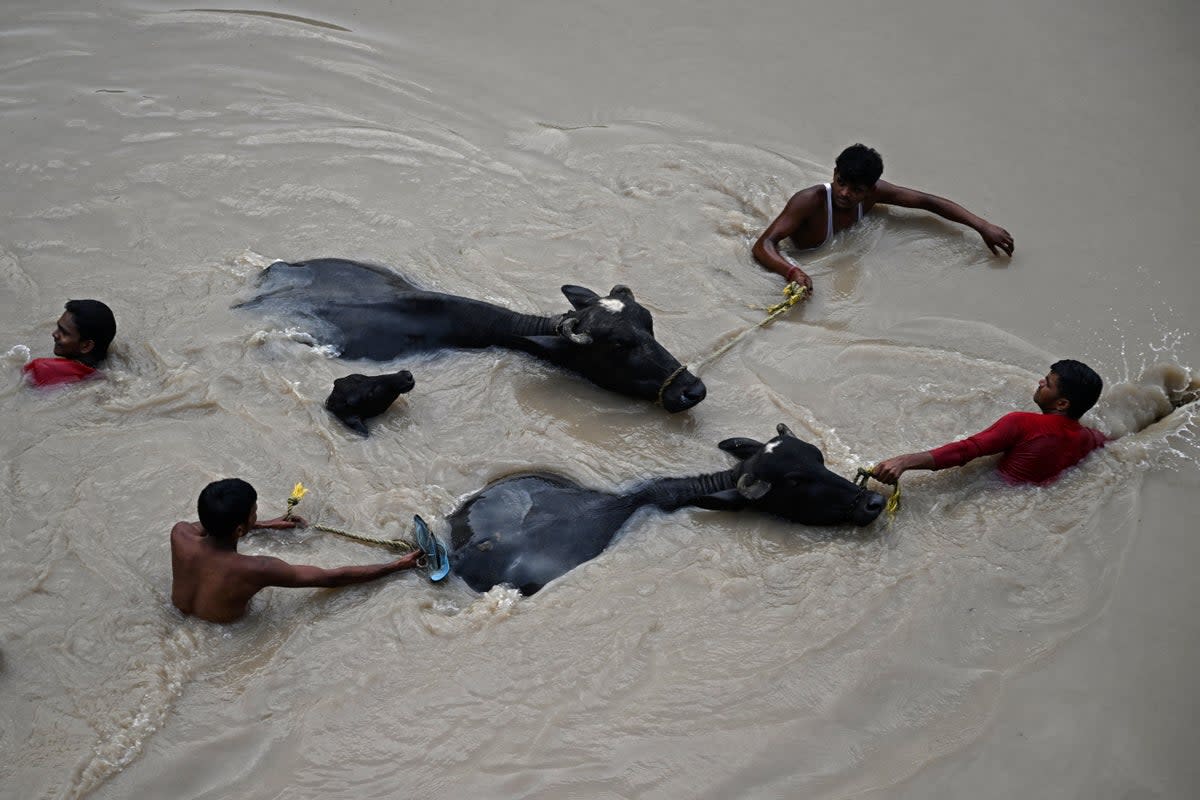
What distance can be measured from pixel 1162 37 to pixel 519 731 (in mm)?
7669

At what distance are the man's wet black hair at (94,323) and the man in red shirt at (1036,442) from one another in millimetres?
4114

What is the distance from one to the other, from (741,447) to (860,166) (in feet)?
7.21

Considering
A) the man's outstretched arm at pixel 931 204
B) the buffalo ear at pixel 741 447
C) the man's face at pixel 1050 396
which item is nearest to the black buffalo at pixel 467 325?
the buffalo ear at pixel 741 447

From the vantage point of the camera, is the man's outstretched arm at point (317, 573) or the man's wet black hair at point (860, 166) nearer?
the man's outstretched arm at point (317, 573)

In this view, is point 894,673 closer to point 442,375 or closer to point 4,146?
point 442,375

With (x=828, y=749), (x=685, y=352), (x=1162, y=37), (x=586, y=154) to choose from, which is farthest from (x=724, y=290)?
(x=1162, y=37)

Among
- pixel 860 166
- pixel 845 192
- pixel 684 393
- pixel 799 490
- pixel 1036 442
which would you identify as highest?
pixel 860 166

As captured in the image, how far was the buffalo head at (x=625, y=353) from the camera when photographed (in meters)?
5.93

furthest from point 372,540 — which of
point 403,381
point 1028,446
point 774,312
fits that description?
point 1028,446

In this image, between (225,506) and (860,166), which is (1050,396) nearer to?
(860,166)

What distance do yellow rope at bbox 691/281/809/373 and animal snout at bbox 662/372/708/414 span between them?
413 millimetres

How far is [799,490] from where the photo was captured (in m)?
5.29

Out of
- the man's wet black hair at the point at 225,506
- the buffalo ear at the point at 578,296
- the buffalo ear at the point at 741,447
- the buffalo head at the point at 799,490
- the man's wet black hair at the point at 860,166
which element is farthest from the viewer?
the man's wet black hair at the point at 860,166

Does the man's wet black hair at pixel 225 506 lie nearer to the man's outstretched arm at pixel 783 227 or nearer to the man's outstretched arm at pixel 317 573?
the man's outstretched arm at pixel 317 573
